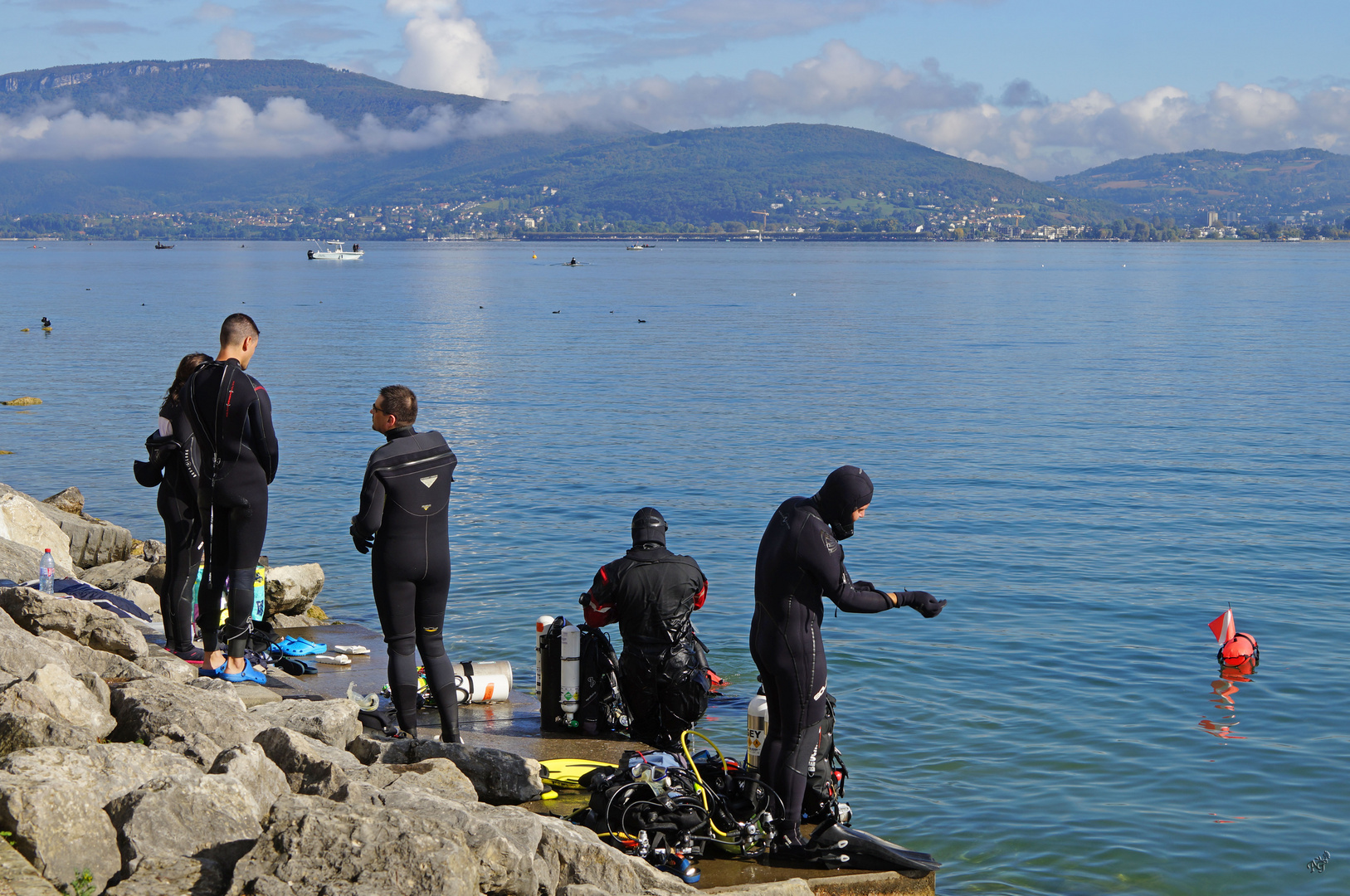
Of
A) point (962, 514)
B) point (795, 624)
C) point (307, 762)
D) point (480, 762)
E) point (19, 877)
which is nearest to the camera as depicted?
point (19, 877)

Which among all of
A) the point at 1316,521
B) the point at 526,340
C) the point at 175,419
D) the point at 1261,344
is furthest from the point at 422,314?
the point at 175,419

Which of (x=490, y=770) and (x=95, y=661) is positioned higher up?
(x=95, y=661)

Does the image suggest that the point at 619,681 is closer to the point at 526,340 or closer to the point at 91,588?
the point at 91,588

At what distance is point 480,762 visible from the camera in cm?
759

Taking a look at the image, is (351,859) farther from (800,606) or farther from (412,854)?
(800,606)

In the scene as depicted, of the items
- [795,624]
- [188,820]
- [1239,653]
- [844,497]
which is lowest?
[1239,653]

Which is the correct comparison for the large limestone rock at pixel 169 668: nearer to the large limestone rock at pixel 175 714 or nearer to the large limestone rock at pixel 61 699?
the large limestone rock at pixel 175 714

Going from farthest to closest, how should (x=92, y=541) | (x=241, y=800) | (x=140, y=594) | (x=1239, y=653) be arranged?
1. (x=92, y=541)
2. (x=1239, y=653)
3. (x=140, y=594)
4. (x=241, y=800)

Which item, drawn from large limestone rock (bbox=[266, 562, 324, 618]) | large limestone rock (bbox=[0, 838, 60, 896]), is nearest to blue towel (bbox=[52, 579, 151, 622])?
large limestone rock (bbox=[266, 562, 324, 618])

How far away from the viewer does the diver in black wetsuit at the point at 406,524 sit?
7.54 m

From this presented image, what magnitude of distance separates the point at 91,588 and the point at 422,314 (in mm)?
63125

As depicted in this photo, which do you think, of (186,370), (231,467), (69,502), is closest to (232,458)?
(231,467)

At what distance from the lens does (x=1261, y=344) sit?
50875 millimetres

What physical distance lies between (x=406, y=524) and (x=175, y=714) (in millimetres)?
1661
